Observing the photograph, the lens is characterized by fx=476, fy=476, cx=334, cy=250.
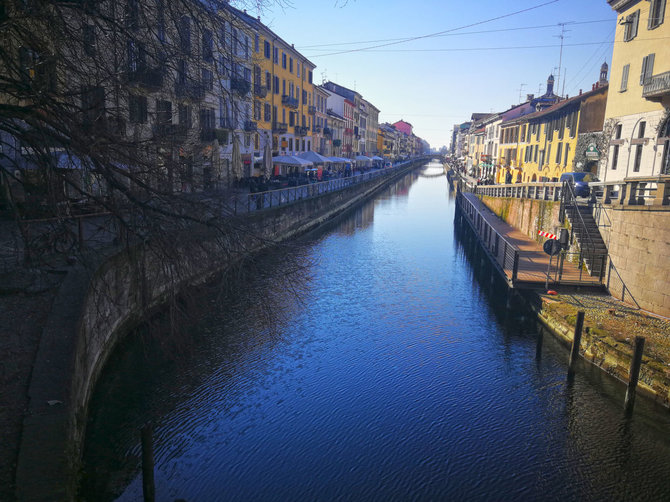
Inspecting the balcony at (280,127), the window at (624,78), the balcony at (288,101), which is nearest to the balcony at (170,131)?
the window at (624,78)

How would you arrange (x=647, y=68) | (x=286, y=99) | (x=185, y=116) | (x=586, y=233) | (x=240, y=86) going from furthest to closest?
(x=286, y=99) → (x=647, y=68) → (x=586, y=233) → (x=240, y=86) → (x=185, y=116)

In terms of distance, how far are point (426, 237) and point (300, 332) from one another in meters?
17.9

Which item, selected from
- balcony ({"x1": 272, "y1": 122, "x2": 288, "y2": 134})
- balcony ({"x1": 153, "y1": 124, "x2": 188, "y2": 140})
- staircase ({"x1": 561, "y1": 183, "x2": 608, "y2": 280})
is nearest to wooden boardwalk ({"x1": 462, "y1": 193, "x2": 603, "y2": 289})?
staircase ({"x1": 561, "y1": 183, "x2": 608, "y2": 280})

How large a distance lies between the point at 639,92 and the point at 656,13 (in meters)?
2.91

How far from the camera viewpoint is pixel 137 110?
236 inches

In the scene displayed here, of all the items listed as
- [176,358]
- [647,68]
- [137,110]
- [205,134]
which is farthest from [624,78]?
[176,358]

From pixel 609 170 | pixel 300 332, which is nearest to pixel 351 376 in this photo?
pixel 300 332

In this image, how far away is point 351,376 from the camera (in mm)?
11062

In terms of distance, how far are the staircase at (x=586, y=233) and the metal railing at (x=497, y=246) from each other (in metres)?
2.07

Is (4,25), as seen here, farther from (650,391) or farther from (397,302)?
(397,302)

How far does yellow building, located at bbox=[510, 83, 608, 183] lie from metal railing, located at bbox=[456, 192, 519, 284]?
6.94m

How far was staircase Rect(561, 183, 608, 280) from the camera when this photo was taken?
1480 cm

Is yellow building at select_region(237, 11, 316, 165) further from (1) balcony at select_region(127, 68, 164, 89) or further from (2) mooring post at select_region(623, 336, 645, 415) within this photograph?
(2) mooring post at select_region(623, 336, 645, 415)

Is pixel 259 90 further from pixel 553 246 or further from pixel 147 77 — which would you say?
pixel 553 246
